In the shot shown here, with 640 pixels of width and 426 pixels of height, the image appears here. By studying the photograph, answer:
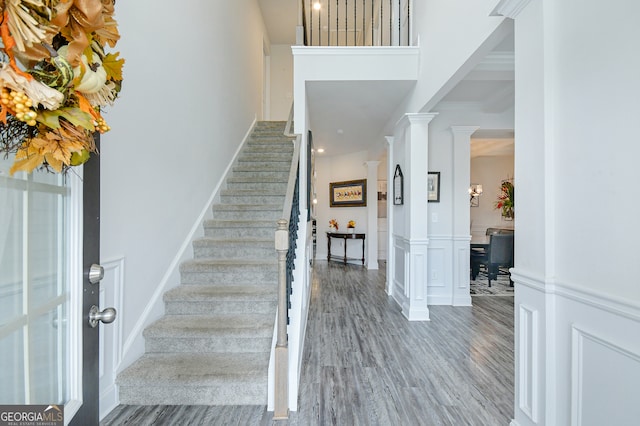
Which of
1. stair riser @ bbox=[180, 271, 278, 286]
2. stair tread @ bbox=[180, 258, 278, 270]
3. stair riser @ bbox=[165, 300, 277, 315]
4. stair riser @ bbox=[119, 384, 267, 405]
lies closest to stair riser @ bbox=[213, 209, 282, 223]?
stair tread @ bbox=[180, 258, 278, 270]

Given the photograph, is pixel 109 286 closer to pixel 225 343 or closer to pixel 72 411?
pixel 225 343

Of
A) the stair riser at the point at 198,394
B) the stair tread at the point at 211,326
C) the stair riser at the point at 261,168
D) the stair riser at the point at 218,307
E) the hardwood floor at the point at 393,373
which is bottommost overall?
the hardwood floor at the point at 393,373

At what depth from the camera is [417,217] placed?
137 inches

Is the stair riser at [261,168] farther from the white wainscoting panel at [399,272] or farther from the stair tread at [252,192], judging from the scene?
the white wainscoting panel at [399,272]

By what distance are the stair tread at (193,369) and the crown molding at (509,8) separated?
102 inches

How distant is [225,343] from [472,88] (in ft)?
12.1

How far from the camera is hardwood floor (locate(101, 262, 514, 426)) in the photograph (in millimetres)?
1750

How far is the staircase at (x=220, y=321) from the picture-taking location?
1826 mm

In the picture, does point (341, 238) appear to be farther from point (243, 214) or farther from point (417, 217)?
point (243, 214)

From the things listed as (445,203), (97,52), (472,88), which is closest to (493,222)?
(445,203)

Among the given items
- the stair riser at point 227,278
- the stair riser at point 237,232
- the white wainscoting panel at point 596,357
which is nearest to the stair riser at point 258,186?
the stair riser at point 237,232

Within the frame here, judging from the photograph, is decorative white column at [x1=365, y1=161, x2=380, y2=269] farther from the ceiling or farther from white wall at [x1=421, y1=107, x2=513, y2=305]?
white wall at [x1=421, y1=107, x2=513, y2=305]

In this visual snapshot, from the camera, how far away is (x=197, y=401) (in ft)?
5.99

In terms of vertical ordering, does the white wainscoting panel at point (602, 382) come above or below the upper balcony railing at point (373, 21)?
below
